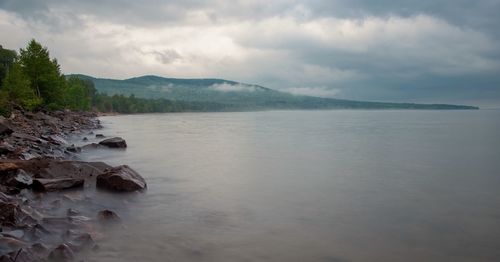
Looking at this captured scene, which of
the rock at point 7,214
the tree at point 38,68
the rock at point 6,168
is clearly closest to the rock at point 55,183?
the rock at point 6,168

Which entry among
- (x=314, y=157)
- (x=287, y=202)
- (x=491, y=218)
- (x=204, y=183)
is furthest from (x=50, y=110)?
(x=491, y=218)

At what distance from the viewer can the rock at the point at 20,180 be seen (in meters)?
14.1

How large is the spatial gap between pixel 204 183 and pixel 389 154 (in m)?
20.1

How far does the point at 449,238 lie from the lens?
11906 mm

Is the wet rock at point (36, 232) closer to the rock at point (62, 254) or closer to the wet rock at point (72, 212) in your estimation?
the rock at point (62, 254)

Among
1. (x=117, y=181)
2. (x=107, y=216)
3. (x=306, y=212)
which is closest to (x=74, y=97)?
(x=117, y=181)

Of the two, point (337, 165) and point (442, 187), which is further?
point (337, 165)

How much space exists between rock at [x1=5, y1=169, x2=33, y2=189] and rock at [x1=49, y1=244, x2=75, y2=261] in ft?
20.1

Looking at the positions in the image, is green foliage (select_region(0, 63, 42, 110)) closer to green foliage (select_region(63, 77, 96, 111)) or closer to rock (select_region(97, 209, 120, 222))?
green foliage (select_region(63, 77, 96, 111))

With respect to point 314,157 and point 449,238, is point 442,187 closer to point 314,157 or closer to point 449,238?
point 449,238

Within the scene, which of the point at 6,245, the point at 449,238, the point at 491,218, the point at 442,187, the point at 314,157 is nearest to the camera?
the point at 6,245

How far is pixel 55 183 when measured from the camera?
49.2 feet

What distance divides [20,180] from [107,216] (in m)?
4.13

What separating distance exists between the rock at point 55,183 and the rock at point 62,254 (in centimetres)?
614
